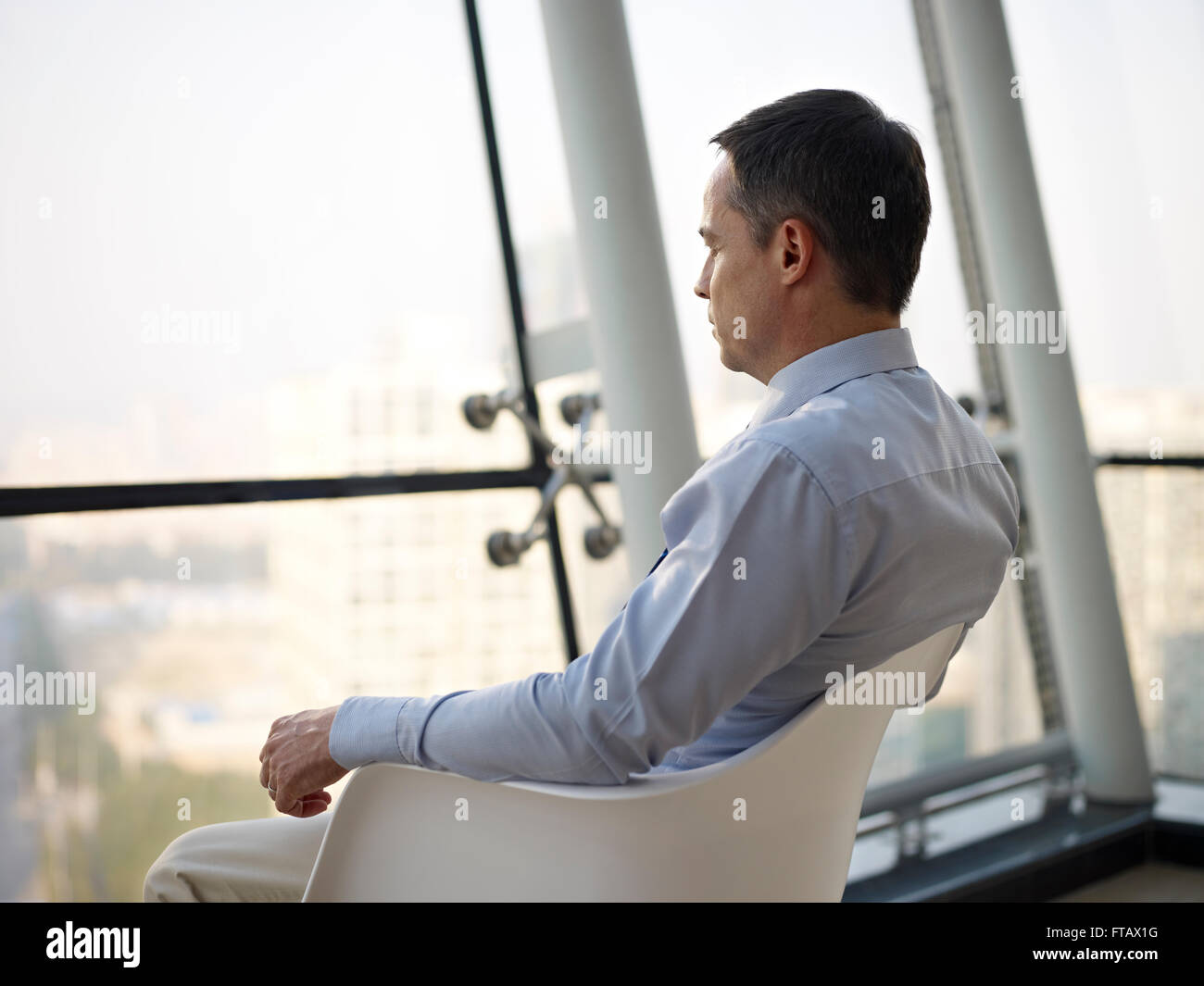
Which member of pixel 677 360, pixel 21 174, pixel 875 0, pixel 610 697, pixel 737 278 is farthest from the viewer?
pixel 875 0

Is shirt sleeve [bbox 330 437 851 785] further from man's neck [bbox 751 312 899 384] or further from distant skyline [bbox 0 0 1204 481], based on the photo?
distant skyline [bbox 0 0 1204 481]

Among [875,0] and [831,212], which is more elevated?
[875,0]

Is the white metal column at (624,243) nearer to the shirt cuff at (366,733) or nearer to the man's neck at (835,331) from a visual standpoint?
the man's neck at (835,331)

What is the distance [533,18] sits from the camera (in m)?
2.83

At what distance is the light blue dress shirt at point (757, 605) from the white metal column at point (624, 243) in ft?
4.20

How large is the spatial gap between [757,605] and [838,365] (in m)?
0.35

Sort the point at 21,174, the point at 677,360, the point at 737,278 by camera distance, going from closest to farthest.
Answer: the point at 737,278, the point at 21,174, the point at 677,360

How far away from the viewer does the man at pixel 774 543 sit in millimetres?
1020

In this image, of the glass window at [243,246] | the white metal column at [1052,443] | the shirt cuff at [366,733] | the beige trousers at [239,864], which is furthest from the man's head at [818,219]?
the white metal column at [1052,443]

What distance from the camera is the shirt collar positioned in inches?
47.8

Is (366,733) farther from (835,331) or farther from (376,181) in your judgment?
(376,181)

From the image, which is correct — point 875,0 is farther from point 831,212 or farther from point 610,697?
point 610,697
